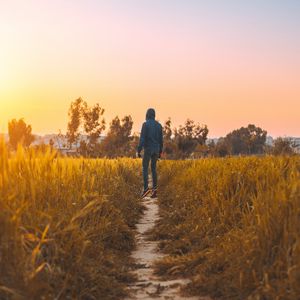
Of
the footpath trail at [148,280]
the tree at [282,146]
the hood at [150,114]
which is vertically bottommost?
the footpath trail at [148,280]

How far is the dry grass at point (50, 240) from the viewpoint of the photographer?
3.63 meters

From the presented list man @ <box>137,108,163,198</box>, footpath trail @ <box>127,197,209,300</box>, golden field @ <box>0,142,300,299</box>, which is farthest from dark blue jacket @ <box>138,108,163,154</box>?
→ golden field @ <box>0,142,300,299</box>

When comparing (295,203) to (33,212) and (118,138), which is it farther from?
(118,138)

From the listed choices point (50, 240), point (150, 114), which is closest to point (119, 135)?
point (150, 114)

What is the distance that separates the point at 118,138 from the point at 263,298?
306 ft

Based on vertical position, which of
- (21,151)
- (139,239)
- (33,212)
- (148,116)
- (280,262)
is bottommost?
(139,239)

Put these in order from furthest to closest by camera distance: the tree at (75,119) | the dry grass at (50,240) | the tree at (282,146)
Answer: the tree at (75,119)
the tree at (282,146)
the dry grass at (50,240)

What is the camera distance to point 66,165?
730 cm

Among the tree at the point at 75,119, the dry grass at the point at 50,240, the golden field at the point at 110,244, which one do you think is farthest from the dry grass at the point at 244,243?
the tree at the point at 75,119

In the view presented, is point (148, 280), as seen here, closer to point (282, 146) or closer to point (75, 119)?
point (282, 146)

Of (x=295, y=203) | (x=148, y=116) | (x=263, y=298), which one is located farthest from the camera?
(x=148, y=116)

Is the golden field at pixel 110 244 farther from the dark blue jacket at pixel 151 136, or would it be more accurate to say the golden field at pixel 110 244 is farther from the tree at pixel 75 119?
the tree at pixel 75 119

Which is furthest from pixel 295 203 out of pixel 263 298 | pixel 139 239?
pixel 139 239

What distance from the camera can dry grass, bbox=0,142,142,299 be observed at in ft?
11.9
